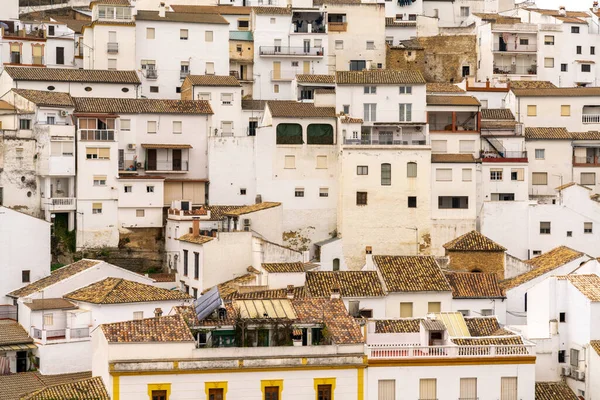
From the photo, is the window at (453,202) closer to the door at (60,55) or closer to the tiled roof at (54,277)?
the tiled roof at (54,277)

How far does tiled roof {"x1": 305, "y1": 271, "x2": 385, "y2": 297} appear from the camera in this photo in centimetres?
5591

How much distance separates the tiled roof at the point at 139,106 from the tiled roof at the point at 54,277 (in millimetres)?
10955

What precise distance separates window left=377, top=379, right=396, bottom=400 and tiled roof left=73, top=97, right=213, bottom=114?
2940cm

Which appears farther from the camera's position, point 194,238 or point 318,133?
Result: point 318,133

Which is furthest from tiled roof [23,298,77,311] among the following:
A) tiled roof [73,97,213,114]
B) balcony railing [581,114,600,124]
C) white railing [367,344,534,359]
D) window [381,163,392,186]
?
balcony railing [581,114,600,124]

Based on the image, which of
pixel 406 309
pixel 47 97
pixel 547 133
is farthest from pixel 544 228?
pixel 47 97

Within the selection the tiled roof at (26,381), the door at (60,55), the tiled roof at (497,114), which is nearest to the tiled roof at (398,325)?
the tiled roof at (26,381)

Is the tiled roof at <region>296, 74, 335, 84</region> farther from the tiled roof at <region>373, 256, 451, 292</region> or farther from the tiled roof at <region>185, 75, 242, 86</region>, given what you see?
the tiled roof at <region>373, 256, 451, 292</region>

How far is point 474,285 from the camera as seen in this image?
58438mm

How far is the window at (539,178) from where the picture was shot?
7300 cm

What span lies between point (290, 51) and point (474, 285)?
30.0m

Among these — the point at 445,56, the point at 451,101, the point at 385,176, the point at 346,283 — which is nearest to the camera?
the point at 346,283

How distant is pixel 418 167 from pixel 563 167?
9.47m

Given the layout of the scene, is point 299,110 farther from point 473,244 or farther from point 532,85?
point 532,85
